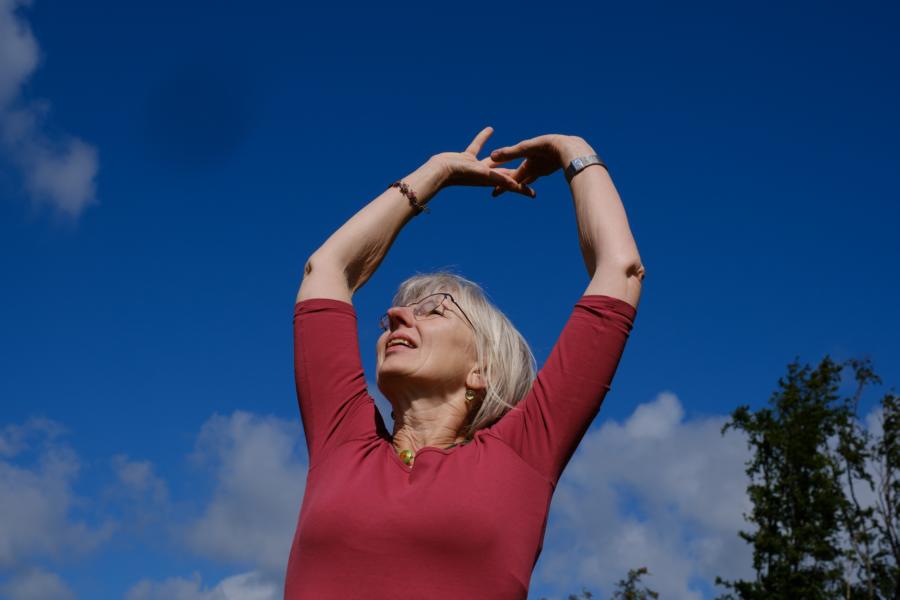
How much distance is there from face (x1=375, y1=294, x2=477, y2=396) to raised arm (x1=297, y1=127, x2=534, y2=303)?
201 millimetres

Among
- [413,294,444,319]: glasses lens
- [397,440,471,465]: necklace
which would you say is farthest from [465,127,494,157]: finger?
[397,440,471,465]: necklace

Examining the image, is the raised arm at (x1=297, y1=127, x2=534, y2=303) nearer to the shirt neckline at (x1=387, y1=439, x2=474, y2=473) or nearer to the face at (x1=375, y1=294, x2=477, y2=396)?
the face at (x1=375, y1=294, x2=477, y2=396)

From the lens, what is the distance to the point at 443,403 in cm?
284

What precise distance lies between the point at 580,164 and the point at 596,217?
0.28 m

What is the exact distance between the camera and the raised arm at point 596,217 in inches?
102

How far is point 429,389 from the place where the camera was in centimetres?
279

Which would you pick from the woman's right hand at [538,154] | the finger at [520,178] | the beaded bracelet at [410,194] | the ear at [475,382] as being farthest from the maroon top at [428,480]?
the finger at [520,178]

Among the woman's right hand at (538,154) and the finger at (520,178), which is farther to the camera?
the finger at (520,178)

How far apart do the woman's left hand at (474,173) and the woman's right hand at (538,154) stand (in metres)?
0.03

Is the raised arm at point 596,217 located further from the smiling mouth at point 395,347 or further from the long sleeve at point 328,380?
the long sleeve at point 328,380

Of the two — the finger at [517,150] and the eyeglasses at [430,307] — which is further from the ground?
the finger at [517,150]

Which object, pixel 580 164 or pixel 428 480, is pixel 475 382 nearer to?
pixel 428 480

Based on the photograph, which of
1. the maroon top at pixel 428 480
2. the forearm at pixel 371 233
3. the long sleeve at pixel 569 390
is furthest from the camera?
the forearm at pixel 371 233

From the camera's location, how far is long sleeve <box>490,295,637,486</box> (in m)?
2.41
